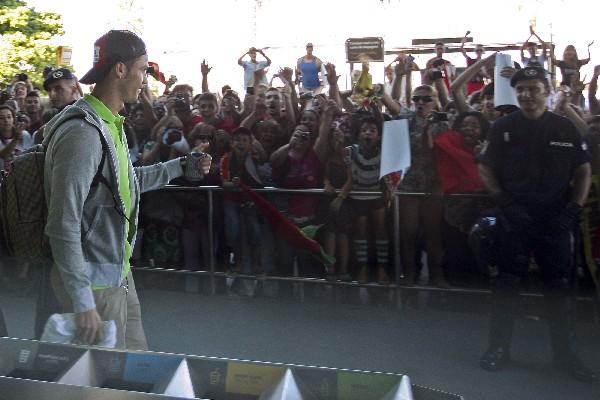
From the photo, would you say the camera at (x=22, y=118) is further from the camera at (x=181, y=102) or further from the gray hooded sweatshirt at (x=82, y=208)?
the gray hooded sweatshirt at (x=82, y=208)

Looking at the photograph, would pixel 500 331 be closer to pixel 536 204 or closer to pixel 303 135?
pixel 536 204

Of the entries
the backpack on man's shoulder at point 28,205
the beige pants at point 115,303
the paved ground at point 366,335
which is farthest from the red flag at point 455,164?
the backpack on man's shoulder at point 28,205

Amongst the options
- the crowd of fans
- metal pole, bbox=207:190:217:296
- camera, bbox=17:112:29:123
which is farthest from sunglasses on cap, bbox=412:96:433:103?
camera, bbox=17:112:29:123

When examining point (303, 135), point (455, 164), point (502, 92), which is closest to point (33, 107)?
point (303, 135)

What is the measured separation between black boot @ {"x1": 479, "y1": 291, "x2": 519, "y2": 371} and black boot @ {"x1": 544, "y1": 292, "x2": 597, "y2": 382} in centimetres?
25

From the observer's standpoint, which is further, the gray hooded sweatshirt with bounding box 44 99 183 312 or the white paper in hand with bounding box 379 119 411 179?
the white paper in hand with bounding box 379 119 411 179

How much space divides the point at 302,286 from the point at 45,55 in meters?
20.5

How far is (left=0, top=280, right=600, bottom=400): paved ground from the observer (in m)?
5.23

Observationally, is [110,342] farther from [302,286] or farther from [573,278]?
[302,286]

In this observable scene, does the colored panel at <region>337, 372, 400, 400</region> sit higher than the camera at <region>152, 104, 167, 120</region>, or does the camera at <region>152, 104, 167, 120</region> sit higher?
the camera at <region>152, 104, 167, 120</region>

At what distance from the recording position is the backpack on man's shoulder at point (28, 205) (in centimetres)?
295

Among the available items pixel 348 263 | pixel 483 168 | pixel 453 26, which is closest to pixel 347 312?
pixel 348 263

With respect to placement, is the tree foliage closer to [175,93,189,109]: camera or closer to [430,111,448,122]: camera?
[175,93,189,109]: camera

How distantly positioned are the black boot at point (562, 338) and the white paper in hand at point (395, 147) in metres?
1.70
